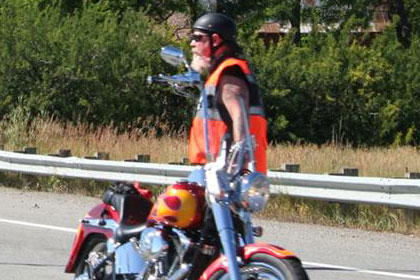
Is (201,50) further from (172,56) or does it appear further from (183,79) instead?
(172,56)

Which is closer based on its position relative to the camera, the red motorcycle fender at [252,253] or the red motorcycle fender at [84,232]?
the red motorcycle fender at [252,253]

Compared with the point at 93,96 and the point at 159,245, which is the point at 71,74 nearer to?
the point at 93,96

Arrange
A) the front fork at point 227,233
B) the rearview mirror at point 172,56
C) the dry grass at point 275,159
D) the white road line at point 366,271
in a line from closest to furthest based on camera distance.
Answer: the front fork at point 227,233 < the rearview mirror at point 172,56 < the white road line at point 366,271 < the dry grass at point 275,159

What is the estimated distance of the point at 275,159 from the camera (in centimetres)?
1641

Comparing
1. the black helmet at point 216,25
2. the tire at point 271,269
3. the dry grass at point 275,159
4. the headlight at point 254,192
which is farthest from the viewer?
the dry grass at point 275,159

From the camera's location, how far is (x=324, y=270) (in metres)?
9.10

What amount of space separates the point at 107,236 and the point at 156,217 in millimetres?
801

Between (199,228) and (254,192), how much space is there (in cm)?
48

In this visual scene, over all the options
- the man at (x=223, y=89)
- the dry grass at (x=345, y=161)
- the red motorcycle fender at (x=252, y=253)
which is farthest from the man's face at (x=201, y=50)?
the dry grass at (x=345, y=161)

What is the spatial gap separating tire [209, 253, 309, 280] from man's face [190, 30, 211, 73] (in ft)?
3.95

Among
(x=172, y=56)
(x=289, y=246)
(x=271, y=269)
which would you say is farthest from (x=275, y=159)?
(x=271, y=269)

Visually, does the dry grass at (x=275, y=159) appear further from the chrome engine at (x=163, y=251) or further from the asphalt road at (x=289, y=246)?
the chrome engine at (x=163, y=251)

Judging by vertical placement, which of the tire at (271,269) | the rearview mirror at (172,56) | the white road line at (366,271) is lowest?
the white road line at (366,271)

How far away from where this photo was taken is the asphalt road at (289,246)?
8.96 metres
